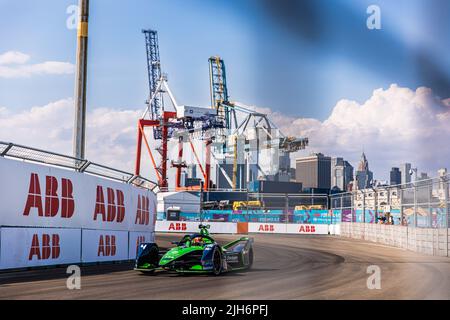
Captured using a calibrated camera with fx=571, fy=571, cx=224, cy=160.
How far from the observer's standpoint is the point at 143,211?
20.8 metres

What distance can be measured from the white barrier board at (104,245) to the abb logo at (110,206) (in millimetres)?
465

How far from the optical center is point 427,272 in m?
13.3

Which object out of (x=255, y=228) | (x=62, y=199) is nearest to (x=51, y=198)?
(x=62, y=199)

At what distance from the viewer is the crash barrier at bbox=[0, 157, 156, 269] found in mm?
13148

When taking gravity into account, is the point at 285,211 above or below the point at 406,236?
above

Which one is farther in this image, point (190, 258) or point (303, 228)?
point (303, 228)

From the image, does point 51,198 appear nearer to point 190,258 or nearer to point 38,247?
point 38,247

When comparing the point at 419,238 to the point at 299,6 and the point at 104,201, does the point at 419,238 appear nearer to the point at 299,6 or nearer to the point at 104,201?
the point at 104,201

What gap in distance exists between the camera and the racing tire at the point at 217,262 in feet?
43.2

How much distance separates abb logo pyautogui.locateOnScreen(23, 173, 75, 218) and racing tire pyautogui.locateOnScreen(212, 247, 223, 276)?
14.4 feet

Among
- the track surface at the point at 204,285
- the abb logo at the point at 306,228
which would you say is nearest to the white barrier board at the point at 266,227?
the abb logo at the point at 306,228

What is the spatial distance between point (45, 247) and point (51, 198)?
4.05ft

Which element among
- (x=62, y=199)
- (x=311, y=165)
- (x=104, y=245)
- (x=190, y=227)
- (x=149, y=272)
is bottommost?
(x=149, y=272)
